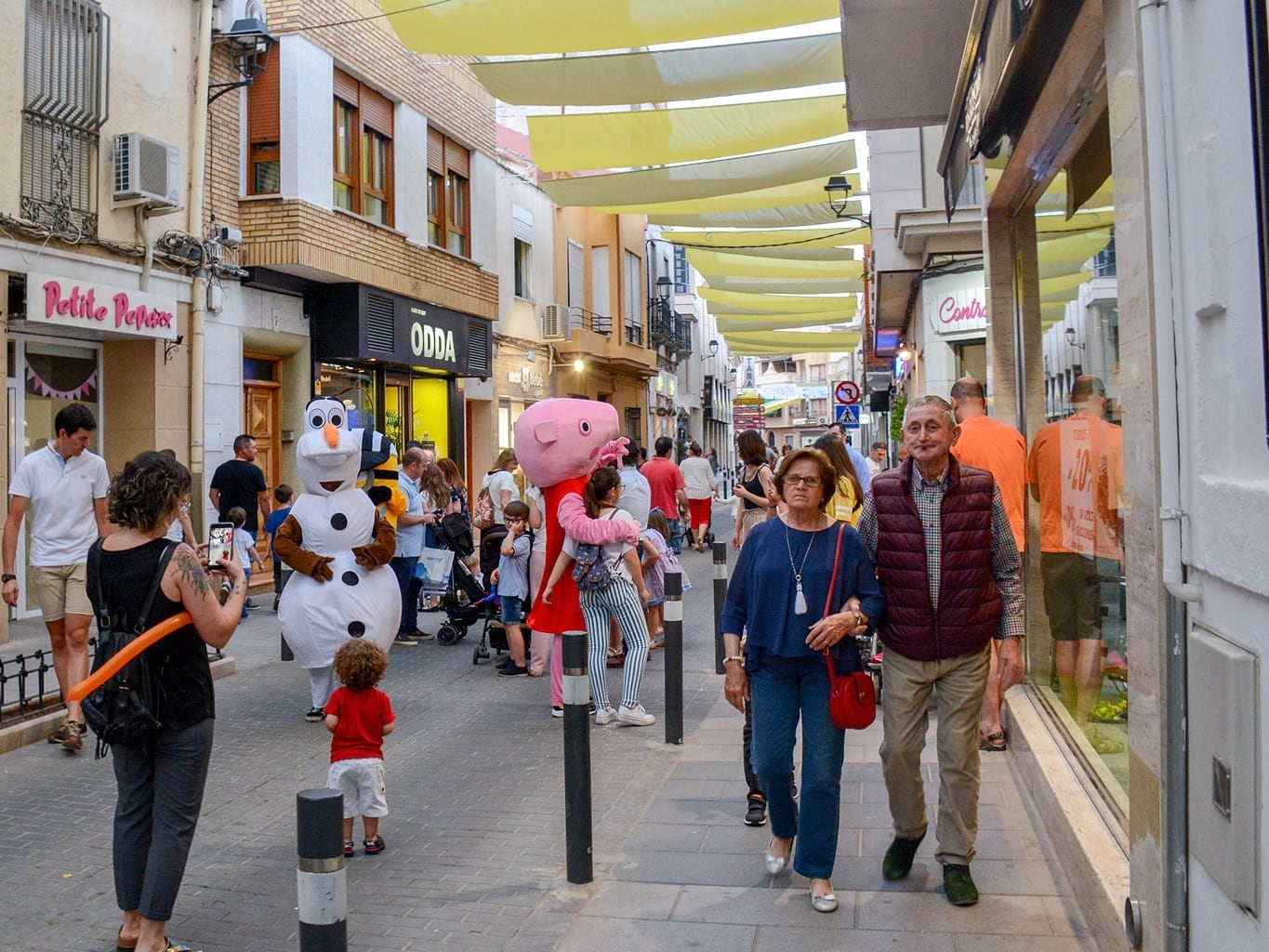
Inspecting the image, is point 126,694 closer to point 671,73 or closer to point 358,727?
point 358,727

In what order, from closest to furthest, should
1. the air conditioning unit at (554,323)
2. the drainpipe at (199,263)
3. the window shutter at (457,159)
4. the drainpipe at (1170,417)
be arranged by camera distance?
the drainpipe at (1170,417)
the drainpipe at (199,263)
the window shutter at (457,159)
the air conditioning unit at (554,323)

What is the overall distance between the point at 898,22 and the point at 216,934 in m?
6.24

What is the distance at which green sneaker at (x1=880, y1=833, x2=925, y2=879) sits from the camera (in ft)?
16.0

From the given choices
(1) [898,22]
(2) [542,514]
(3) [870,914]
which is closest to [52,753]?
(2) [542,514]

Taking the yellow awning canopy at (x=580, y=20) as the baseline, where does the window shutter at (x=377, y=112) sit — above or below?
above

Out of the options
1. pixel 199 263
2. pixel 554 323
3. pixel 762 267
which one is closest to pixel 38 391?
pixel 199 263

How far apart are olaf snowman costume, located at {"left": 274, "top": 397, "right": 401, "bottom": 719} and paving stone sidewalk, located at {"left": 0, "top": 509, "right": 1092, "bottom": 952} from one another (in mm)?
764

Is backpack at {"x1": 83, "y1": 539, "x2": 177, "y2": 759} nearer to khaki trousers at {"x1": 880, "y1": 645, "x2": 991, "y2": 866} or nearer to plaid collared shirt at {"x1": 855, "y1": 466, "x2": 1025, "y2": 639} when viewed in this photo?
khaki trousers at {"x1": 880, "y1": 645, "x2": 991, "y2": 866}

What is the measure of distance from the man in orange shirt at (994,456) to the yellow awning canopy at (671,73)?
263 inches

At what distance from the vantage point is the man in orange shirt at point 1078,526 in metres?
4.97

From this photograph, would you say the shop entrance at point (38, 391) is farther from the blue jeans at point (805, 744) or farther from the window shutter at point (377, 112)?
the blue jeans at point (805, 744)

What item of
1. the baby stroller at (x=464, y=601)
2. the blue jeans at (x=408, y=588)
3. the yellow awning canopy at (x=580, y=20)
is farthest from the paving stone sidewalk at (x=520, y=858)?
the yellow awning canopy at (x=580, y=20)

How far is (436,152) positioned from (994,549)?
1668 centimetres

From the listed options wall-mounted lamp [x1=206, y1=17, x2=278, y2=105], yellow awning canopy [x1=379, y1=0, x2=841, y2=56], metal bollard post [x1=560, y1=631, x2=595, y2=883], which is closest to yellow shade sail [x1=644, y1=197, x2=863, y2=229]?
wall-mounted lamp [x1=206, y1=17, x2=278, y2=105]
